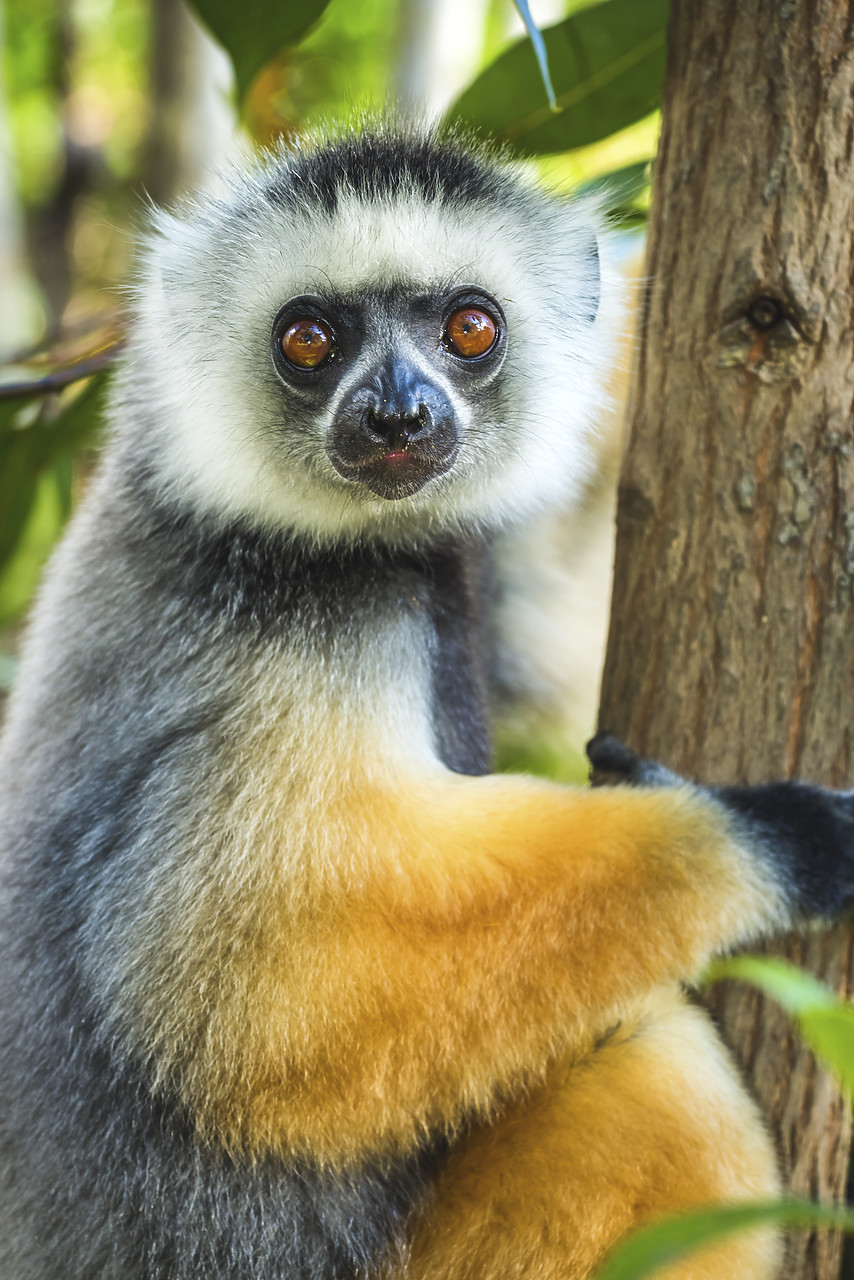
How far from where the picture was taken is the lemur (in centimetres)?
233

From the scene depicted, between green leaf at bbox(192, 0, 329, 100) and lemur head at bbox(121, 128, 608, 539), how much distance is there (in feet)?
0.94

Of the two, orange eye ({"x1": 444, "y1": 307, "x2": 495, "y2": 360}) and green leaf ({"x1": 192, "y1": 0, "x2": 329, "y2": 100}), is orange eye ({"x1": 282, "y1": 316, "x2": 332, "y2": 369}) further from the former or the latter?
green leaf ({"x1": 192, "y1": 0, "x2": 329, "y2": 100})

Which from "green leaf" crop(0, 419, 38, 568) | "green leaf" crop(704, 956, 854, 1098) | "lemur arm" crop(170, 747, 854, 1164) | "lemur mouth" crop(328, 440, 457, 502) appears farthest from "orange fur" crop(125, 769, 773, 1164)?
"green leaf" crop(0, 419, 38, 568)

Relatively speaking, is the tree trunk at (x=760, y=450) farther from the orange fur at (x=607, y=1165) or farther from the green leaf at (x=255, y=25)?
the green leaf at (x=255, y=25)

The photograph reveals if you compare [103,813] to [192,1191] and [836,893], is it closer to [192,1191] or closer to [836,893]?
[192,1191]

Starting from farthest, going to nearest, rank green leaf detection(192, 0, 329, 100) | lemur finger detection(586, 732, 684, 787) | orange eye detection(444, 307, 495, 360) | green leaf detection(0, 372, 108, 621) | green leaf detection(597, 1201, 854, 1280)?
green leaf detection(0, 372, 108, 621) < green leaf detection(192, 0, 329, 100) < orange eye detection(444, 307, 495, 360) < lemur finger detection(586, 732, 684, 787) < green leaf detection(597, 1201, 854, 1280)

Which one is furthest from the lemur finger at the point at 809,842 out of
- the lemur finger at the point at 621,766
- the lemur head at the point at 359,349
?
the lemur head at the point at 359,349

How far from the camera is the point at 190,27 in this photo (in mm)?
5973

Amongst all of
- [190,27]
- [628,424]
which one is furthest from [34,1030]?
[190,27]

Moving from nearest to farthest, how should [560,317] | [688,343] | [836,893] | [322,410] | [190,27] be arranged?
1. [836,893]
2. [688,343]
3. [322,410]
4. [560,317]
5. [190,27]

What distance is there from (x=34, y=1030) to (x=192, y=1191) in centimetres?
50

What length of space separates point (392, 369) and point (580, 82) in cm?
120

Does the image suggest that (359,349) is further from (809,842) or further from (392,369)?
(809,842)

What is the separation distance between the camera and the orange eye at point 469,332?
2781 millimetres
